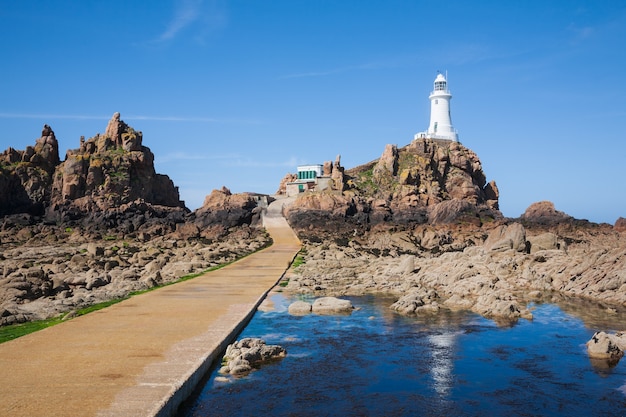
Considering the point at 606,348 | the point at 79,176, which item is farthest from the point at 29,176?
the point at 606,348

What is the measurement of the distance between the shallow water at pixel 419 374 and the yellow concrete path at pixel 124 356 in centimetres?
67

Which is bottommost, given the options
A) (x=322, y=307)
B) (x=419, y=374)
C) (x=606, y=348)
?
(x=419, y=374)

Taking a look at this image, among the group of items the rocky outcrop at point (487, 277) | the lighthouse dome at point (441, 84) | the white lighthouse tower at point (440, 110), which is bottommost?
the rocky outcrop at point (487, 277)

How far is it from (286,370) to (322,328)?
399 centimetres

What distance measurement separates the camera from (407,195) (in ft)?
218

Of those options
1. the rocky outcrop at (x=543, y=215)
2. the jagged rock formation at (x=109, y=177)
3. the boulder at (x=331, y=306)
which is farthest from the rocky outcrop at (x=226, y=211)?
the boulder at (x=331, y=306)

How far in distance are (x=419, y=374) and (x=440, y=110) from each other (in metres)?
89.2

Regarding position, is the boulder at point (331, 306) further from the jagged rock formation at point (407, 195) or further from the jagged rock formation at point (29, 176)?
the jagged rock formation at point (29, 176)

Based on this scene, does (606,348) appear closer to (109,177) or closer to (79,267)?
(79,267)

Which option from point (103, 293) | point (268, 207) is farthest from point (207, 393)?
point (268, 207)

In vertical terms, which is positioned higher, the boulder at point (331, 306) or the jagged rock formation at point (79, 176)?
the jagged rock formation at point (79, 176)

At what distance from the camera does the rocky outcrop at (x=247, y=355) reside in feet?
33.7

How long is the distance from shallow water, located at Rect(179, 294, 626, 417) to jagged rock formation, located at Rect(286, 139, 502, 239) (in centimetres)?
3808

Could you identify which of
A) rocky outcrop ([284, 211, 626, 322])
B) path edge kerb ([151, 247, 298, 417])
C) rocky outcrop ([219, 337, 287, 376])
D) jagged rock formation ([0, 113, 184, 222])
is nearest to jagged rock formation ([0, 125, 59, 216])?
jagged rock formation ([0, 113, 184, 222])
